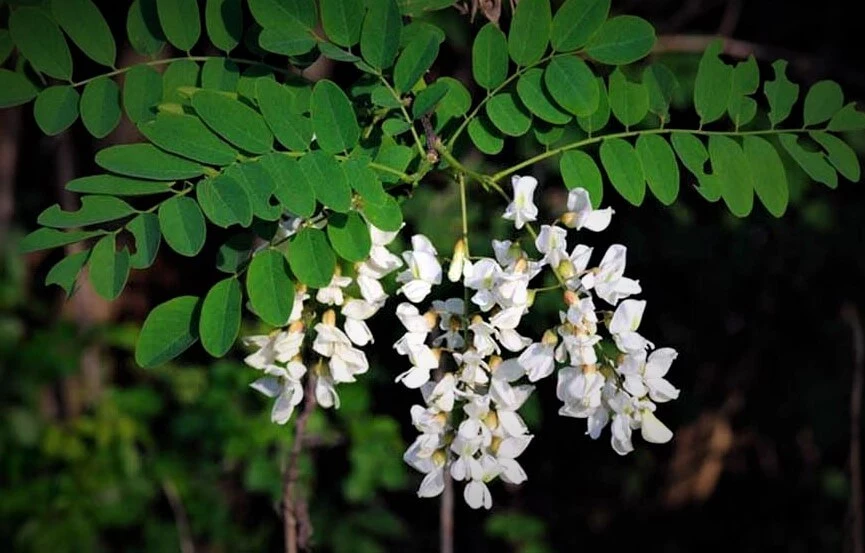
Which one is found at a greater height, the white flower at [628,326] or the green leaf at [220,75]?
the green leaf at [220,75]

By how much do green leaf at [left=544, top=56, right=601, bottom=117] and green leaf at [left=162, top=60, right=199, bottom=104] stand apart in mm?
336

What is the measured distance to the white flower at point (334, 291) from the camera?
96 centimetres

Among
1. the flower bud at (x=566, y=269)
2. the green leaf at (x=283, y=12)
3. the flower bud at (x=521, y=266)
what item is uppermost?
the green leaf at (x=283, y=12)

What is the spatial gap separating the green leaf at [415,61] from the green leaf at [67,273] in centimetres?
31

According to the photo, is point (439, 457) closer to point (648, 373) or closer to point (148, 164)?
point (648, 373)

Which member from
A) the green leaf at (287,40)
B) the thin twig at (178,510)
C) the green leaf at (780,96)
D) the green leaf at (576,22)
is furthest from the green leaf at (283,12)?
the thin twig at (178,510)

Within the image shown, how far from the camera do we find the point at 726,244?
241 centimetres

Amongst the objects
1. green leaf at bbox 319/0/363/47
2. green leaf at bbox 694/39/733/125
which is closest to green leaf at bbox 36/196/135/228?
green leaf at bbox 319/0/363/47

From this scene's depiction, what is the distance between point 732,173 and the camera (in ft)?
3.41

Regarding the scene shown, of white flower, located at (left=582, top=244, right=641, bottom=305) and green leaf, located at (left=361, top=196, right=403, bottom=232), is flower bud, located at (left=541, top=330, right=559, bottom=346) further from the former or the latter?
green leaf, located at (left=361, top=196, right=403, bottom=232)

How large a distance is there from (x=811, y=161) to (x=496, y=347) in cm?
39

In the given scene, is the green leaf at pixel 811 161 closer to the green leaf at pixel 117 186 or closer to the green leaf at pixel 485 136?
the green leaf at pixel 485 136

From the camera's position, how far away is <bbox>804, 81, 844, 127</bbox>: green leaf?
111 centimetres

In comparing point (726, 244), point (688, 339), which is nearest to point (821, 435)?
point (688, 339)
